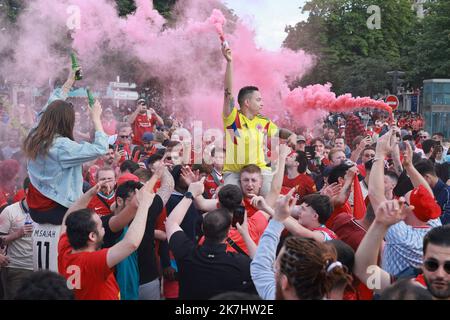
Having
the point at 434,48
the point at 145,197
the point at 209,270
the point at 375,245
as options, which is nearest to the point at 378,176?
the point at 375,245

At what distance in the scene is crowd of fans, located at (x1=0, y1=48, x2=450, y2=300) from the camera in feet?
10.9

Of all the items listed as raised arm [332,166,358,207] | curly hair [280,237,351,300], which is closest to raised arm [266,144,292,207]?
raised arm [332,166,358,207]

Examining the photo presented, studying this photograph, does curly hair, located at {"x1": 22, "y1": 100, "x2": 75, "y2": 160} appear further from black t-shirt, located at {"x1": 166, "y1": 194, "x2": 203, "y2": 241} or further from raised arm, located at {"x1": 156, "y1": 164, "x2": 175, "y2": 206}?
black t-shirt, located at {"x1": 166, "y1": 194, "x2": 203, "y2": 241}

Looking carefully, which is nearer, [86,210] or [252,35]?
[86,210]

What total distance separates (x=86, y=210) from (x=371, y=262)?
192 centimetres

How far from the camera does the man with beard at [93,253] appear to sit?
3957 mm

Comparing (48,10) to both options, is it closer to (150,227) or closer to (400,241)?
(150,227)

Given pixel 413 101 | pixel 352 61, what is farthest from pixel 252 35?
pixel 413 101

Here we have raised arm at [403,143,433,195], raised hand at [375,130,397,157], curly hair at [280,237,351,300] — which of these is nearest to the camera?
curly hair at [280,237,351,300]

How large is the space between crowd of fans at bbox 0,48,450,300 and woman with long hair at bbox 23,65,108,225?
0.01m

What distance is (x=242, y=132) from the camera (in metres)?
7.39

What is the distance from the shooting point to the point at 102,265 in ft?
13.1

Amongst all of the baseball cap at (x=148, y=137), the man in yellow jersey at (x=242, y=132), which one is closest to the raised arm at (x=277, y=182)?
the man in yellow jersey at (x=242, y=132)

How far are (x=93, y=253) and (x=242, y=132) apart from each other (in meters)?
3.64
